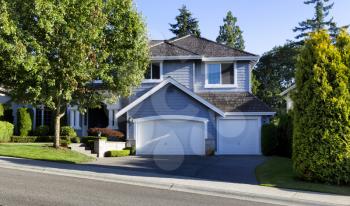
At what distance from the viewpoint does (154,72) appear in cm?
2805

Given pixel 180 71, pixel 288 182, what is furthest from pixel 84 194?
pixel 180 71

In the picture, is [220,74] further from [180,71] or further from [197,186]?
[197,186]

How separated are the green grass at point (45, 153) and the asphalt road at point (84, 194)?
5.83 meters

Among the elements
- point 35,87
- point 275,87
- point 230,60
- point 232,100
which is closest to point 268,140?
point 232,100

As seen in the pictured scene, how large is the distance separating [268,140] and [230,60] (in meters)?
6.17

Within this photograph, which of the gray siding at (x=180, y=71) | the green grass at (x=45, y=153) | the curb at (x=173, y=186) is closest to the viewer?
the curb at (x=173, y=186)

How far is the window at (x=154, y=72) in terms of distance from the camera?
2783 cm

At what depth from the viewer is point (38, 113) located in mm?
32719

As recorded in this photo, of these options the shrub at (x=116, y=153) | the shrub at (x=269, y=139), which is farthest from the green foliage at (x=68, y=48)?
the shrub at (x=269, y=139)

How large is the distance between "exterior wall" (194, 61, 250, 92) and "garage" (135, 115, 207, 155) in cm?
350

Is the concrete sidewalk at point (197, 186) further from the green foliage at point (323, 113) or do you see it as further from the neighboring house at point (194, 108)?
the neighboring house at point (194, 108)

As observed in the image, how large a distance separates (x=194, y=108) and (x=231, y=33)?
130 ft

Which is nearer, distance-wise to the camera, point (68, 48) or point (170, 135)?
point (68, 48)

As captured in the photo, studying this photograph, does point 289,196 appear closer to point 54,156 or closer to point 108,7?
point 54,156
